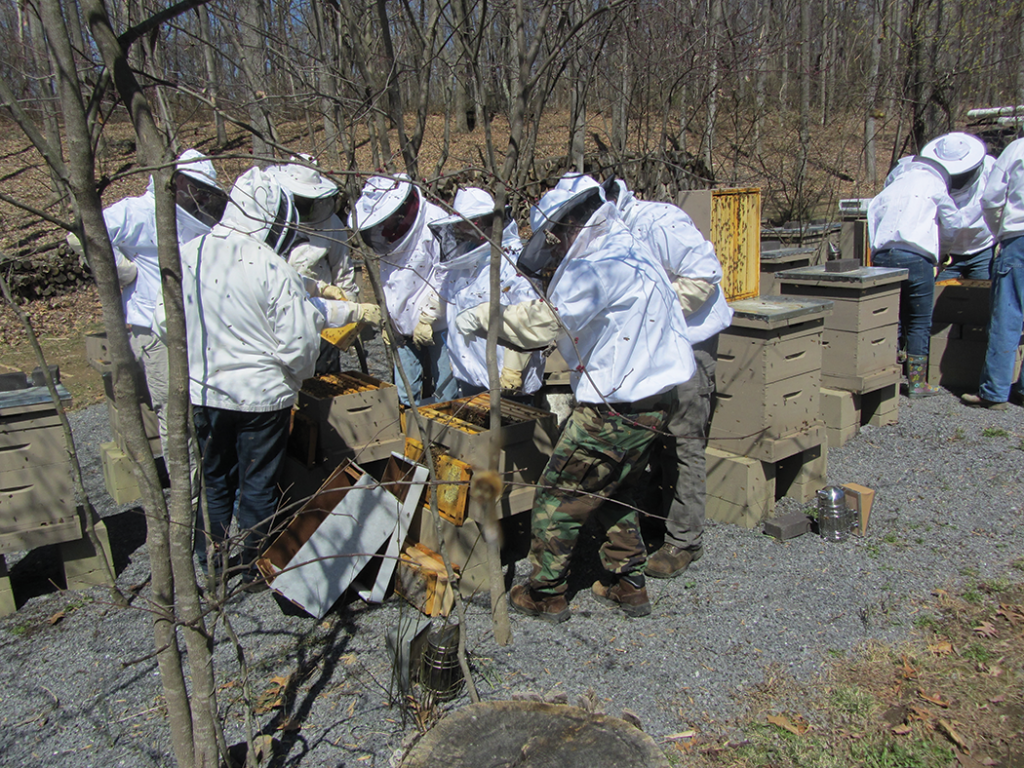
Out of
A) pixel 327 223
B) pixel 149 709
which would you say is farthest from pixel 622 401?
pixel 327 223

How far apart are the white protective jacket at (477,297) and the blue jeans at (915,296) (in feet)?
11.5

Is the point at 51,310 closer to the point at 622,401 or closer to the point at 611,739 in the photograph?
the point at 622,401

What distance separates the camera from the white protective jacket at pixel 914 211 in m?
6.05

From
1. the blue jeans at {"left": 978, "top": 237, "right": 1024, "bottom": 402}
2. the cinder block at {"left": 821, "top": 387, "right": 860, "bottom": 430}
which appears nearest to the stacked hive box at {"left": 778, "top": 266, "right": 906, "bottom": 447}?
the cinder block at {"left": 821, "top": 387, "right": 860, "bottom": 430}

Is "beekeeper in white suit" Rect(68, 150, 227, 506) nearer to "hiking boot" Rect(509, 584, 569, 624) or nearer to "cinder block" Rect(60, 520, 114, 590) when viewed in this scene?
→ "cinder block" Rect(60, 520, 114, 590)

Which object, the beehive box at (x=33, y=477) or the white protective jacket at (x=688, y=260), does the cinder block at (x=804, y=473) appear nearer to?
the white protective jacket at (x=688, y=260)

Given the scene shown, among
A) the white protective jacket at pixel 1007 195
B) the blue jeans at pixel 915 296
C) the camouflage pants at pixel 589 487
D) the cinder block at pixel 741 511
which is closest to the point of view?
the camouflage pants at pixel 589 487

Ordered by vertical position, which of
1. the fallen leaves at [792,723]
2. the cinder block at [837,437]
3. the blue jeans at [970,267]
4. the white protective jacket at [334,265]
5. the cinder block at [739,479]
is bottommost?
the fallen leaves at [792,723]

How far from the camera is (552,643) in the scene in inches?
129

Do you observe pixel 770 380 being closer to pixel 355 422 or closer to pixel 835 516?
pixel 835 516

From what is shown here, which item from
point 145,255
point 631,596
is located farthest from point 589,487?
point 145,255

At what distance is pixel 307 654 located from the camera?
10.5 feet

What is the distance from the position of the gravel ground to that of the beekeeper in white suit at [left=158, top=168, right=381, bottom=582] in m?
0.63

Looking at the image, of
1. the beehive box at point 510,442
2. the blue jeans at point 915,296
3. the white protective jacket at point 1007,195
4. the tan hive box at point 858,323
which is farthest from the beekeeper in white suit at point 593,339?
the white protective jacket at point 1007,195
